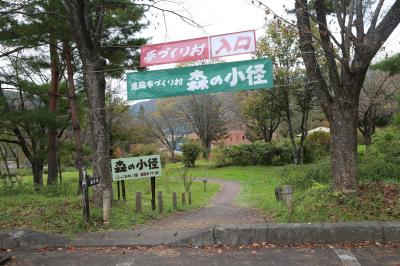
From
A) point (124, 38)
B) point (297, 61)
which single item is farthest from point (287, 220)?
point (297, 61)

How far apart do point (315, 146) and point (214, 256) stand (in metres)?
23.5

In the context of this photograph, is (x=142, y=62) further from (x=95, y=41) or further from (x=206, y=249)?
(x=206, y=249)

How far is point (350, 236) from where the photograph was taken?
545cm

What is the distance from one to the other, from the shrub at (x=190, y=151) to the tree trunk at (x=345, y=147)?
80.7 ft

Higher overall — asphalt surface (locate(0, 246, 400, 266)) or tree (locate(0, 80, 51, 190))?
tree (locate(0, 80, 51, 190))

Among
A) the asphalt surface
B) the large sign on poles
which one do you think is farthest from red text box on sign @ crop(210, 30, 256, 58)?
the asphalt surface

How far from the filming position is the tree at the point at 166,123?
44.0m

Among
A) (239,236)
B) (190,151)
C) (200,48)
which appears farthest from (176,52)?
(190,151)

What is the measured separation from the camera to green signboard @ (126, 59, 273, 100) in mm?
7160

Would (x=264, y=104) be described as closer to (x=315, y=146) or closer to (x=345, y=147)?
(x=315, y=146)

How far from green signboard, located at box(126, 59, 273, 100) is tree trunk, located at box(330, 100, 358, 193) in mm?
1365

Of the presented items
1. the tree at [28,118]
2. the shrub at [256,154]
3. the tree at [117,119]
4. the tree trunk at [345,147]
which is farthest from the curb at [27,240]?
the shrub at [256,154]

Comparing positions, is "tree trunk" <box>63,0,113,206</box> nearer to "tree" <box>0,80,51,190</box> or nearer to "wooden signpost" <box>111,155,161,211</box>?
"wooden signpost" <box>111,155,161,211</box>

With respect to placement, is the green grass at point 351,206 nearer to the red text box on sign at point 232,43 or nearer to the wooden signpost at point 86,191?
the red text box on sign at point 232,43
